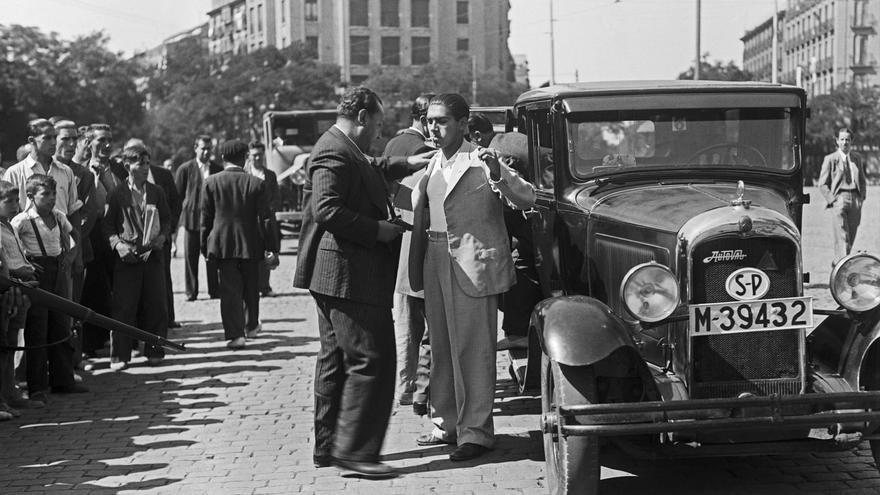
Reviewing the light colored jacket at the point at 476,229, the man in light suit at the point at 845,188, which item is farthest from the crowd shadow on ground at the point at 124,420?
the man in light suit at the point at 845,188

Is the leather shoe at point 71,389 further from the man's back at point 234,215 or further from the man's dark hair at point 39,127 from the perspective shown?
the man's back at point 234,215

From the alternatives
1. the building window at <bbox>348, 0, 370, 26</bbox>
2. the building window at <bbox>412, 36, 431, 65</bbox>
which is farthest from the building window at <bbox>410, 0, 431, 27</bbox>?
the building window at <bbox>348, 0, 370, 26</bbox>

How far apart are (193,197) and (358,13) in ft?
264

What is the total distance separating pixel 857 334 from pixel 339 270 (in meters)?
2.70

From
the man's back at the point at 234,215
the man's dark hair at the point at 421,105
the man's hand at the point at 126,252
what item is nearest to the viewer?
the man's dark hair at the point at 421,105

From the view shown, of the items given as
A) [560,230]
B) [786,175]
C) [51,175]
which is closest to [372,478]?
[560,230]

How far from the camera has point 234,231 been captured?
1134cm

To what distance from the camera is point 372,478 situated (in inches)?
256

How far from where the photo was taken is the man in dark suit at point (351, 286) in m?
6.53

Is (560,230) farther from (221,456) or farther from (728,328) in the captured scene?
(221,456)

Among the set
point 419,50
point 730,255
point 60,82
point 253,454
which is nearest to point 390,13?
point 419,50

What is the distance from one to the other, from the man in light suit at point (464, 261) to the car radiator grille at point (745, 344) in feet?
4.39

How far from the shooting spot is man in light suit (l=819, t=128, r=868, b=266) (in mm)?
16375

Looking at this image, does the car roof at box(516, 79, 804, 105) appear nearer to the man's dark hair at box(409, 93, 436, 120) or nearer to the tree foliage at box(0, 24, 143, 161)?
the man's dark hair at box(409, 93, 436, 120)
